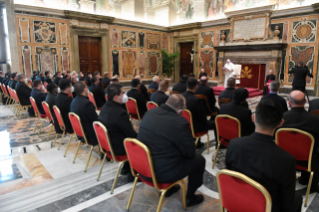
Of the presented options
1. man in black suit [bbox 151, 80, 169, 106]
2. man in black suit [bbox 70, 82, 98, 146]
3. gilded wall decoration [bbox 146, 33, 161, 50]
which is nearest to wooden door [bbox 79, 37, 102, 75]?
gilded wall decoration [bbox 146, 33, 161, 50]

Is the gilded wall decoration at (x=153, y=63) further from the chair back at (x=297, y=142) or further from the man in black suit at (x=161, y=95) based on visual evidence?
the chair back at (x=297, y=142)

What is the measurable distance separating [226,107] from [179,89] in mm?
2422

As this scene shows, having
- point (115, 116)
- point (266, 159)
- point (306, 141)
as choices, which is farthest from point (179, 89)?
point (266, 159)

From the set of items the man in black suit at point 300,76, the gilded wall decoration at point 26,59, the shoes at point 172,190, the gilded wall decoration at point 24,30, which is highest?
the gilded wall decoration at point 24,30

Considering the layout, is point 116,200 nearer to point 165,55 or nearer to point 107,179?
point 107,179

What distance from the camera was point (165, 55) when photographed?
42.7 ft

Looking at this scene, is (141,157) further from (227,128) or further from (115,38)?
(115,38)

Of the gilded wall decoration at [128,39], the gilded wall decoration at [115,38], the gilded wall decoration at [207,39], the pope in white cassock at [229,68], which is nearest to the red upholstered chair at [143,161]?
the pope in white cassock at [229,68]

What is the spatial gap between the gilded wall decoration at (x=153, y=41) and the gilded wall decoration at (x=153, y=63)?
15.4 inches

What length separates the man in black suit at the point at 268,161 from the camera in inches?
51.5

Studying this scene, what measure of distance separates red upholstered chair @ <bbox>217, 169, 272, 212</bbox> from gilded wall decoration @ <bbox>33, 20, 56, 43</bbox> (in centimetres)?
967

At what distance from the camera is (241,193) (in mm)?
1344

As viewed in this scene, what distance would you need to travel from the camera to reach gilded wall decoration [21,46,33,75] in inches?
339

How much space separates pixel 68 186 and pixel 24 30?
8.18 meters
